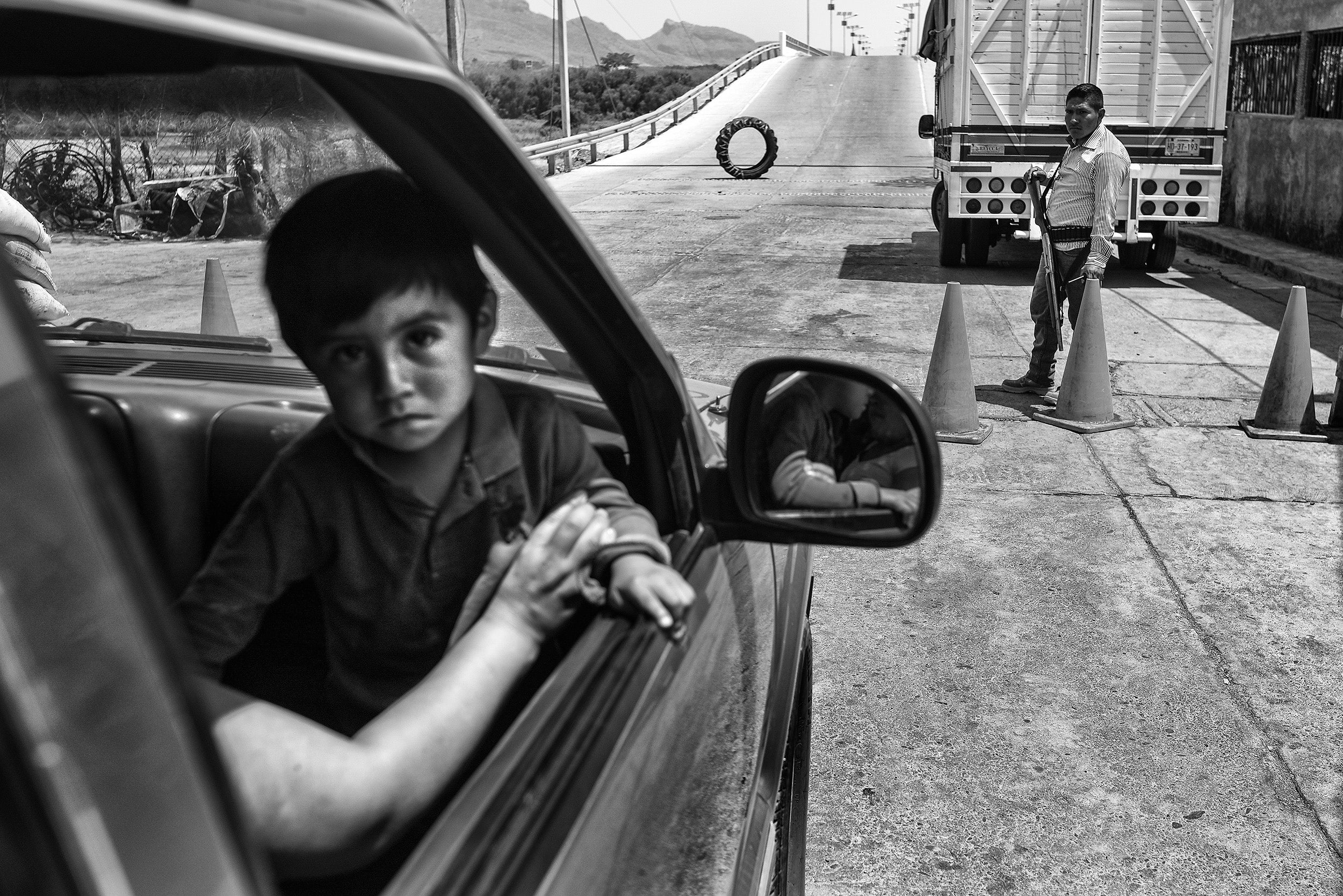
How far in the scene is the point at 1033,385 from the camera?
7781mm

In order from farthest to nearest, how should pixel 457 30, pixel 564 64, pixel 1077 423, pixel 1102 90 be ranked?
pixel 564 64
pixel 1102 90
pixel 1077 423
pixel 457 30

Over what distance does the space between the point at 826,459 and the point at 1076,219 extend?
21.8 ft

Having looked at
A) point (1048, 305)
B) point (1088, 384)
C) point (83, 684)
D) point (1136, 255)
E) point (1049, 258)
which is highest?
point (83, 684)

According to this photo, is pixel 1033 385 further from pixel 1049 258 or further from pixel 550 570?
pixel 550 570

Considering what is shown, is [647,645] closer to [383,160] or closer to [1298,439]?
[383,160]

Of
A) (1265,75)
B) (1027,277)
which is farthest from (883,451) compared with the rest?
(1265,75)

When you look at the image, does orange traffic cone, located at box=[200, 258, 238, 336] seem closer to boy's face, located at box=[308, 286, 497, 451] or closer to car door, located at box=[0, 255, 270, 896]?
boy's face, located at box=[308, 286, 497, 451]

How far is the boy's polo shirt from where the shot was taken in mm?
1482

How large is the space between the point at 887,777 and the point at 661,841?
2.23 meters

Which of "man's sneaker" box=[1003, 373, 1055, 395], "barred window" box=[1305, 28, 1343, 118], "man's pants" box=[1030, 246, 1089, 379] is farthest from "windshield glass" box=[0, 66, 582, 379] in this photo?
"barred window" box=[1305, 28, 1343, 118]

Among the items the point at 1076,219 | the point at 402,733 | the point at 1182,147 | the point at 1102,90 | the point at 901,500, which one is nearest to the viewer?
the point at 402,733

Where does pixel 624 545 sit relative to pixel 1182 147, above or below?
below

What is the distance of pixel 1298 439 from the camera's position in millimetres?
6711

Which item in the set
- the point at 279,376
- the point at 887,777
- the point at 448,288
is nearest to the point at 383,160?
the point at 448,288
